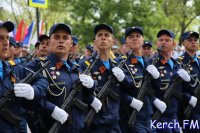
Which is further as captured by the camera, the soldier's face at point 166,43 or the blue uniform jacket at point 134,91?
the soldier's face at point 166,43

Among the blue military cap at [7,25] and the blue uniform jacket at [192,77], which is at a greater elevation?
the blue military cap at [7,25]

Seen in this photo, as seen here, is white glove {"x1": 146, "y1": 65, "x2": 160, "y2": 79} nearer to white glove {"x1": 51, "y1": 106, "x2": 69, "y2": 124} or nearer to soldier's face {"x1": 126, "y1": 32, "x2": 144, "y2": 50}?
soldier's face {"x1": 126, "y1": 32, "x2": 144, "y2": 50}

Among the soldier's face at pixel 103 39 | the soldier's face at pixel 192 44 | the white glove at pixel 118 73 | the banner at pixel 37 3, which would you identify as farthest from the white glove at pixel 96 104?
the banner at pixel 37 3

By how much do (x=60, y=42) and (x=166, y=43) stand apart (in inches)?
113

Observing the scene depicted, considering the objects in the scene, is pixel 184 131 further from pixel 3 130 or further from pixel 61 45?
pixel 3 130

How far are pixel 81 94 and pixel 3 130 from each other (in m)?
1.34

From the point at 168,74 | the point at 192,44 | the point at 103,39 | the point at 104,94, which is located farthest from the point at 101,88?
the point at 192,44

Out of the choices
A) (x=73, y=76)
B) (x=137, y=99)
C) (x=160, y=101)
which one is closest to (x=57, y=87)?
(x=73, y=76)

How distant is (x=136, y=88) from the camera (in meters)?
6.23

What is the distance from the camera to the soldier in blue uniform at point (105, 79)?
5328 mm

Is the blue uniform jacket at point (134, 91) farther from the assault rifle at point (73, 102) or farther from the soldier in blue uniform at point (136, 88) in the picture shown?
the assault rifle at point (73, 102)

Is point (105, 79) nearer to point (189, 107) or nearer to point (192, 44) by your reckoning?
point (189, 107)

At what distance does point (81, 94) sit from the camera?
489 cm

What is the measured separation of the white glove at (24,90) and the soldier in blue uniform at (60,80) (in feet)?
1.55
